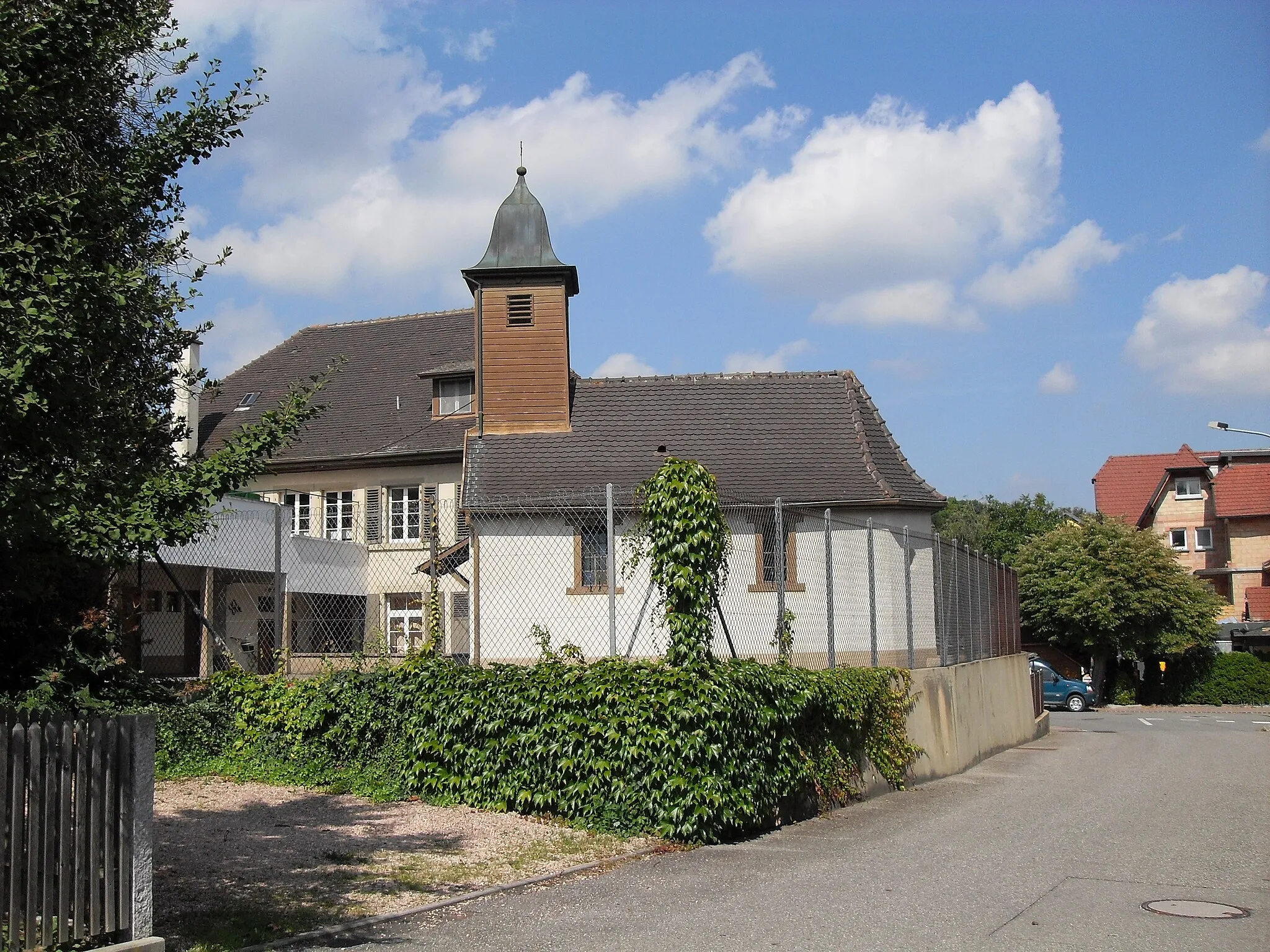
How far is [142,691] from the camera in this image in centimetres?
1223

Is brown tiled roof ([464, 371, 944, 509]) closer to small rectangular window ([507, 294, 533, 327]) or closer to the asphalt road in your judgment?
small rectangular window ([507, 294, 533, 327])

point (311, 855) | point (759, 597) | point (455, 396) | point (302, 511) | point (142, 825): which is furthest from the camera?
point (455, 396)

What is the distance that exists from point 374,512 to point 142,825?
31.2 meters

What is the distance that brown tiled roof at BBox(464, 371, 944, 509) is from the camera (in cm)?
2820

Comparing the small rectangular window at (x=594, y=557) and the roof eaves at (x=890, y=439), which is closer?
the small rectangular window at (x=594, y=557)

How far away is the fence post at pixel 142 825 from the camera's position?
6.32 meters

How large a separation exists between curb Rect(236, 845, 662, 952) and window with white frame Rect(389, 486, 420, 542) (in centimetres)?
2763

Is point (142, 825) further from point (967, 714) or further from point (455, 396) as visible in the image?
point (455, 396)

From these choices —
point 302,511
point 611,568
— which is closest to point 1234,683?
point 302,511

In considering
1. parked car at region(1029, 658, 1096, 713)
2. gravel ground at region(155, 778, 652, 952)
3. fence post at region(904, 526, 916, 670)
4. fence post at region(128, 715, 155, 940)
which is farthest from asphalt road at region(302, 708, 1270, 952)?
parked car at region(1029, 658, 1096, 713)

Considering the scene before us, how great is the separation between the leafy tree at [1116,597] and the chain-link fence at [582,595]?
30225 millimetres

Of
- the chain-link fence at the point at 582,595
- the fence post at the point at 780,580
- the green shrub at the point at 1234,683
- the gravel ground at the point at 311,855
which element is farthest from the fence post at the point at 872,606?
the green shrub at the point at 1234,683

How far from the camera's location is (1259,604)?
56688 mm

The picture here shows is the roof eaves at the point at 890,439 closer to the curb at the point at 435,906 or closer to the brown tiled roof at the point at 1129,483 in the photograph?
the curb at the point at 435,906
